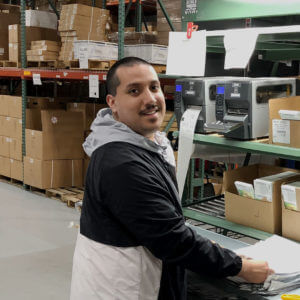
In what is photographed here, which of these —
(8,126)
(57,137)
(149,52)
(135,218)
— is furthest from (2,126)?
(135,218)

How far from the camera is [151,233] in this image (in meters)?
1.65

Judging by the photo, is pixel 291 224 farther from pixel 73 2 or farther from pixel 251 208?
pixel 73 2

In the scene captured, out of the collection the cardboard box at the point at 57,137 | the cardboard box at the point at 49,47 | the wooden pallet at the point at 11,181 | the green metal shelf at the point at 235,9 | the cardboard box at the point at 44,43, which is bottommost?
the wooden pallet at the point at 11,181

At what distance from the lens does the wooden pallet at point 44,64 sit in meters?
7.13

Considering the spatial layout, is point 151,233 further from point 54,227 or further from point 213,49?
point 54,227

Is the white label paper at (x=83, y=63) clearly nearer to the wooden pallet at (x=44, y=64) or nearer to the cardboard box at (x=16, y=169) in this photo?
the wooden pallet at (x=44, y=64)

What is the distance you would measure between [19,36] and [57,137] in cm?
189

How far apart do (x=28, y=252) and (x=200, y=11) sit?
3119 millimetres

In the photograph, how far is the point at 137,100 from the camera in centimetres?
183

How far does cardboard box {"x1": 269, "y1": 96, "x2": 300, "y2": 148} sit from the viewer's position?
232 centimetres

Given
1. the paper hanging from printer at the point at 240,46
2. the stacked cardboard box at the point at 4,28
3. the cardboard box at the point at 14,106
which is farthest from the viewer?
the stacked cardboard box at the point at 4,28

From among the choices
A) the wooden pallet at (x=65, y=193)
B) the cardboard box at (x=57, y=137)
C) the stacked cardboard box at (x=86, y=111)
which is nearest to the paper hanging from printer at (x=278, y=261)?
the wooden pallet at (x=65, y=193)

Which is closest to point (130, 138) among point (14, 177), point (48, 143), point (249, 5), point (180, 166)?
point (180, 166)

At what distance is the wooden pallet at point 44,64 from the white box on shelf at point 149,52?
1389 millimetres
